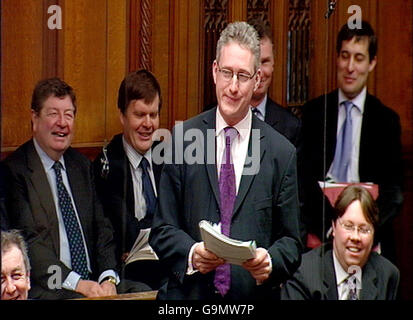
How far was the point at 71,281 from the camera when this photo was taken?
4160 millimetres

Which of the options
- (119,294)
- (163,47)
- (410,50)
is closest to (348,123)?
(410,50)

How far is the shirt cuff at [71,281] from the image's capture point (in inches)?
164

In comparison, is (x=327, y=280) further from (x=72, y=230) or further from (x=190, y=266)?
(x=72, y=230)

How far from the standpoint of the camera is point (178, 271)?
416 centimetres

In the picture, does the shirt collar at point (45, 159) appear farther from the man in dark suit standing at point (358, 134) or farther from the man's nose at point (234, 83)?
the man in dark suit standing at point (358, 134)

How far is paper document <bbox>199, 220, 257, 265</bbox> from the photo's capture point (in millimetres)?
3945

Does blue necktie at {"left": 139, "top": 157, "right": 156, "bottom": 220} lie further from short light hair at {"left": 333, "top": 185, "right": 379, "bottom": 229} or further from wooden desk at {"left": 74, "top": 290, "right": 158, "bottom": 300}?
short light hair at {"left": 333, "top": 185, "right": 379, "bottom": 229}

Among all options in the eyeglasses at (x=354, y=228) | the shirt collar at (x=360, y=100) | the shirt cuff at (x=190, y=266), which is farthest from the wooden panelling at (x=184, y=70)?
the eyeglasses at (x=354, y=228)

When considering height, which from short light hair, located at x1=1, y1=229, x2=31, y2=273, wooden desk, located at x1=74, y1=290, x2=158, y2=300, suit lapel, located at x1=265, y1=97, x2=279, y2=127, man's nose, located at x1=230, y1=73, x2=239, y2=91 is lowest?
wooden desk, located at x1=74, y1=290, x2=158, y2=300

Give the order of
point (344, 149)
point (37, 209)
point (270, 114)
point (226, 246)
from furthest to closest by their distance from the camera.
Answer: point (344, 149), point (270, 114), point (37, 209), point (226, 246)

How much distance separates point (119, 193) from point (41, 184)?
0.31m

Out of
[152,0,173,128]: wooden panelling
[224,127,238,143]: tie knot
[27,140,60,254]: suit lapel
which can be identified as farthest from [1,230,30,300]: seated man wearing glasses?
[224,127,238,143]: tie knot

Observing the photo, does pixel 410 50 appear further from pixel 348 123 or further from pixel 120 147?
pixel 120 147

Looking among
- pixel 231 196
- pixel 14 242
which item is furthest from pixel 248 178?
pixel 14 242
